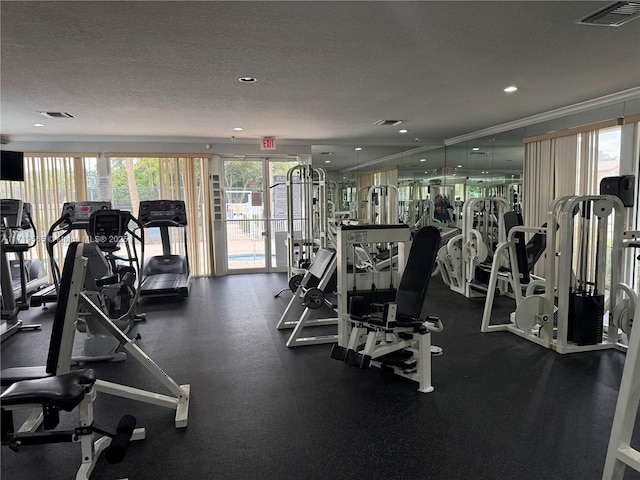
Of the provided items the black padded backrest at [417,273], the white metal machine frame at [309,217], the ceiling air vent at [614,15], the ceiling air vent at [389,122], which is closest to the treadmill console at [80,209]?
the white metal machine frame at [309,217]

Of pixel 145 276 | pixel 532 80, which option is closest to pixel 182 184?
pixel 145 276

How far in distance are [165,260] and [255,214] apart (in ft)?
5.74

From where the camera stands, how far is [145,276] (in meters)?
6.22

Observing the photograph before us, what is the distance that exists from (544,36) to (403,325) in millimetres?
A: 2072

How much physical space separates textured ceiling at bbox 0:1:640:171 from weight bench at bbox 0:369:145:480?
180cm

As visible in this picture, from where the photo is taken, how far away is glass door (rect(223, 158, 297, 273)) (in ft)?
23.9

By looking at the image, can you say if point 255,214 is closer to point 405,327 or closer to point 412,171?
point 412,171

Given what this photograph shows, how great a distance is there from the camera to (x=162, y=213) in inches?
237

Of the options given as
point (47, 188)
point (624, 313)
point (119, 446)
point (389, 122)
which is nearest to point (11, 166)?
point (47, 188)

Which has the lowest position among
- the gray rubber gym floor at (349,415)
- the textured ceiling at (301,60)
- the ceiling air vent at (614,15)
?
the gray rubber gym floor at (349,415)

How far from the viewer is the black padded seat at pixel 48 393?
1.63 m

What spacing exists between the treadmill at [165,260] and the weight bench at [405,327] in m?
3.23

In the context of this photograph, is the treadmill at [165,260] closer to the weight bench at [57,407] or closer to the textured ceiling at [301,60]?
the textured ceiling at [301,60]

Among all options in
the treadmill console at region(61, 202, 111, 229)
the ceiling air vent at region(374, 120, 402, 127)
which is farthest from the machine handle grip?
the ceiling air vent at region(374, 120, 402, 127)
